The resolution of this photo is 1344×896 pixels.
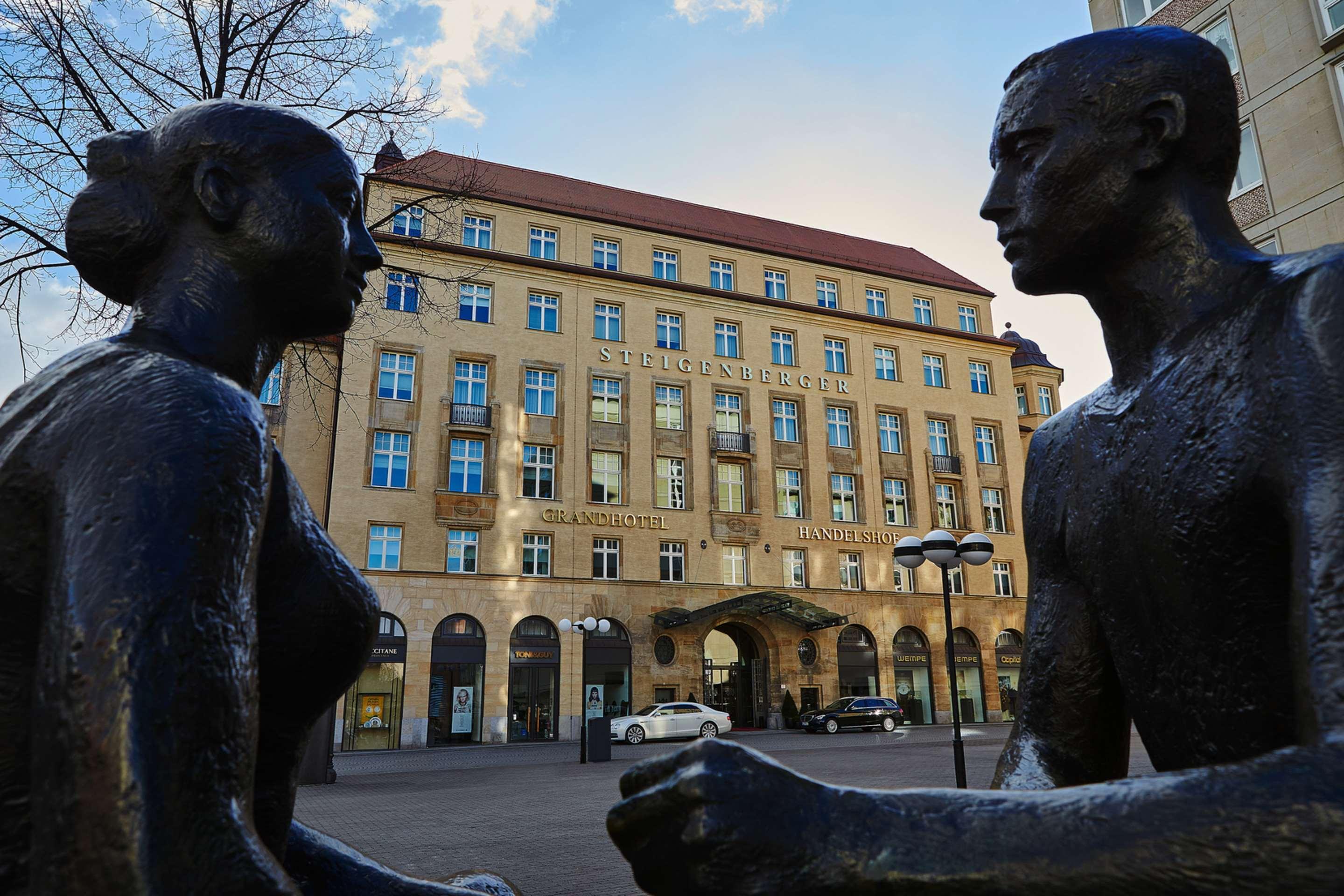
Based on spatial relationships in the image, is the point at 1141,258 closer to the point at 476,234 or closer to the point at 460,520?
the point at 460,520

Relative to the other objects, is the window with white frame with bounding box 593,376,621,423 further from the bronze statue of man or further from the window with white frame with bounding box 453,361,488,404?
the bronze statue of man

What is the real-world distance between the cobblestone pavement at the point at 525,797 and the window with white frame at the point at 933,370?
17257 mm

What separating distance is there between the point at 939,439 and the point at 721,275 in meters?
12.1

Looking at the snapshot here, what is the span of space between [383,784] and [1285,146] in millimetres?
20234

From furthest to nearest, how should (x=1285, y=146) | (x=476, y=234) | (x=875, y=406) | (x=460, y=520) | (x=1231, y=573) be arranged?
(x=875, y=406), (x=476, y=234), (x=460, y=520), (x=1285, y=146), (x=1231, y=573)

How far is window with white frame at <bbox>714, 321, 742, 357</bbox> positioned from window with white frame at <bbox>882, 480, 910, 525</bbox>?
8.32 m

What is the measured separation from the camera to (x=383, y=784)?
16.0 m

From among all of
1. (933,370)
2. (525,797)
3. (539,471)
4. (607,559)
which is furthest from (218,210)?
(933,370)

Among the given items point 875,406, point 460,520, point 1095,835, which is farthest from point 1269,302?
point 875,406

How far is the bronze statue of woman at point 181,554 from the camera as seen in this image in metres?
0.73

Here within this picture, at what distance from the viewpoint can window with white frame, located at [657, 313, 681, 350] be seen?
3538 centimetres

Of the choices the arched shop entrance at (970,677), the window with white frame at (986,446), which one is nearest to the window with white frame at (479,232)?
the window with white frame at (986,446)

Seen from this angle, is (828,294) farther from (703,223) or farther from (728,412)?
(728,412)

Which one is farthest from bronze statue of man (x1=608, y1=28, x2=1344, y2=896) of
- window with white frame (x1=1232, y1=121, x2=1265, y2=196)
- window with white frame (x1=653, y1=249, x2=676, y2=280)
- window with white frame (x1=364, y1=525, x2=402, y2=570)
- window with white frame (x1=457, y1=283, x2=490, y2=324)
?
window with white frame (x1=653, y1=249, x2=676, y2=280)
